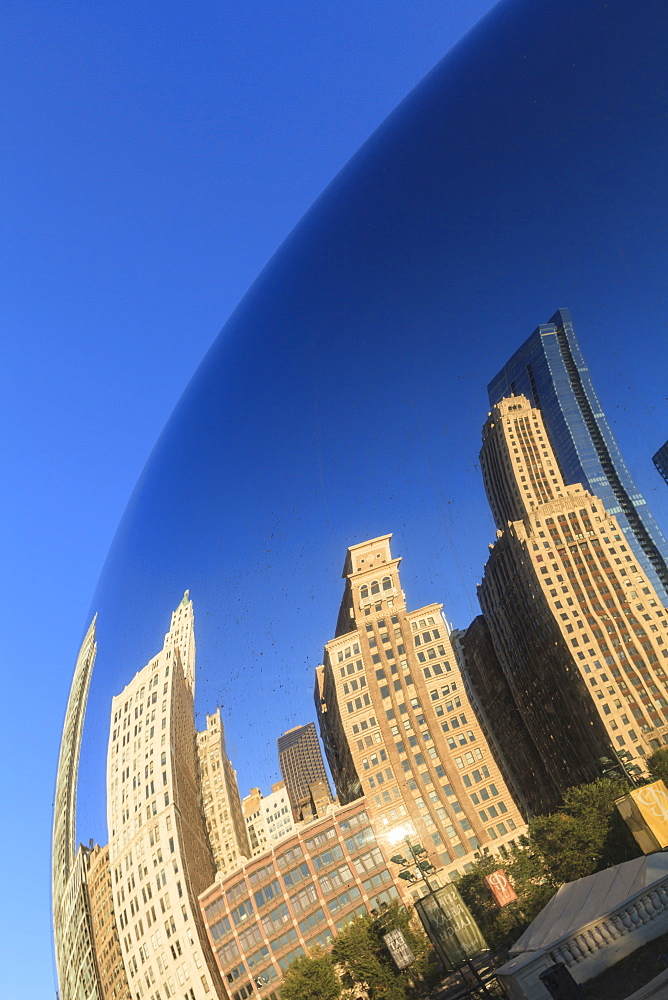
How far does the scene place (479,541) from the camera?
1635mm

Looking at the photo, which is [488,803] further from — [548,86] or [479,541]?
[548,86]

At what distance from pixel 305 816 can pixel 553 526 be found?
1.07 meters

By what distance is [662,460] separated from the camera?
4.74ft

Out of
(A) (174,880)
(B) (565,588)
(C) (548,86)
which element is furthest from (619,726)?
(C) (548,86)

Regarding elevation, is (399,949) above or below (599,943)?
above

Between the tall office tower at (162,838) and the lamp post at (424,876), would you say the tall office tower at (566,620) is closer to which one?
the lamp post at (424,876)

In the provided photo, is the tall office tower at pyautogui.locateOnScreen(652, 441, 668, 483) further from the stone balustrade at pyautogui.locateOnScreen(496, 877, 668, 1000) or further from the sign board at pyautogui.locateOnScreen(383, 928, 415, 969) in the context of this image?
the sign board at pyautogui.locateOnScreen(383, 928, 415, 969)

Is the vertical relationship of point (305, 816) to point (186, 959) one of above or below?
Result: above


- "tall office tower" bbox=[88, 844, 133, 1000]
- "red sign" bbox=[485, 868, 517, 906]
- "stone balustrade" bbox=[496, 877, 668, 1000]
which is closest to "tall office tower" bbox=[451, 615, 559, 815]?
"red sign" bbox=[485, 868, 517, 906]

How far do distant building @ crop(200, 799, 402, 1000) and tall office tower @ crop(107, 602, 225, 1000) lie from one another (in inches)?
3.7

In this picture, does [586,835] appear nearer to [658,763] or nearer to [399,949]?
[658,763]

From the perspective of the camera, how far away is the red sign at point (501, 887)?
1.46m

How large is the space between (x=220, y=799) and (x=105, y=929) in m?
0.91

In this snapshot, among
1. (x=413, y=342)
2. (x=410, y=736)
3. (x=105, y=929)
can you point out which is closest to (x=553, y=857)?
(x=410, y=736)
